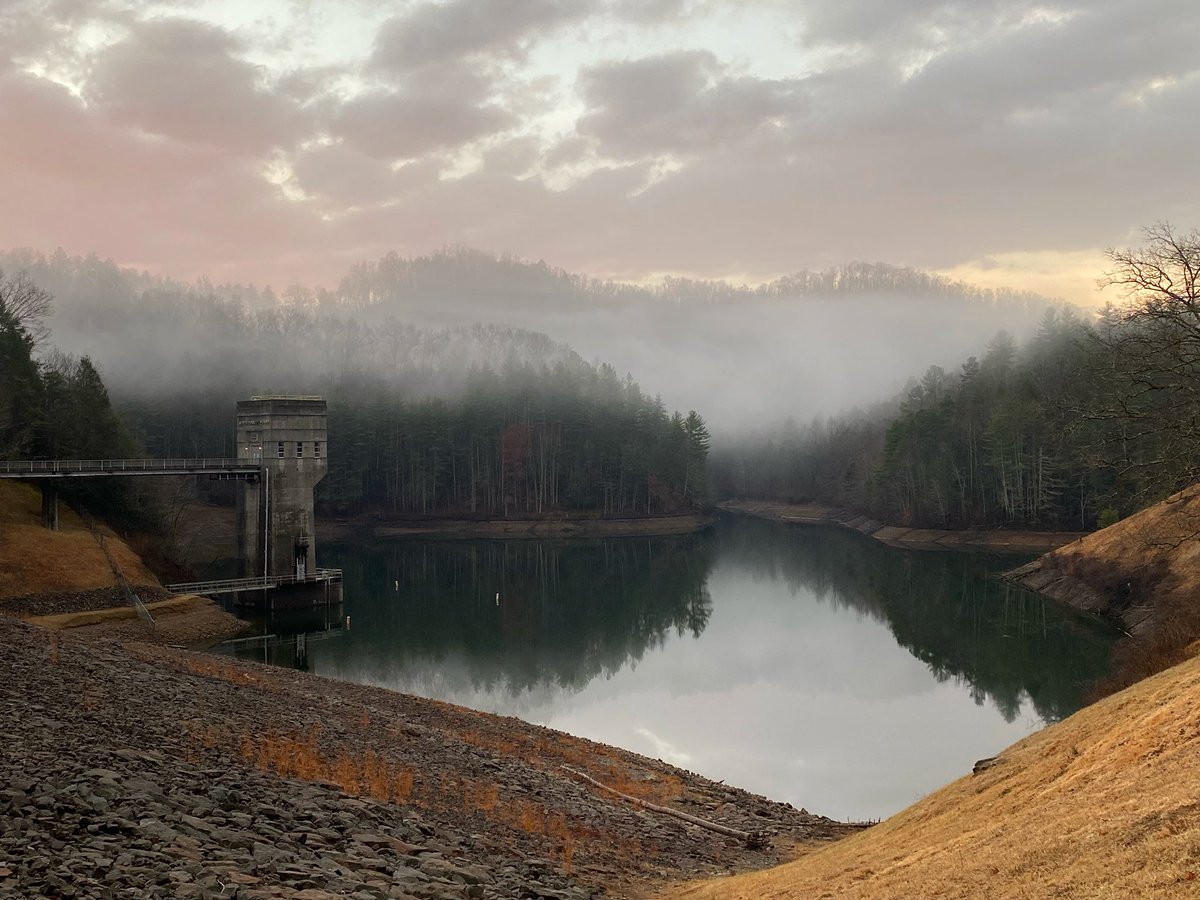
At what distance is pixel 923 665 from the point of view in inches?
1869

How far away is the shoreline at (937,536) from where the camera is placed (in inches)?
3514

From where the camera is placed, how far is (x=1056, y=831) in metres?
10.8

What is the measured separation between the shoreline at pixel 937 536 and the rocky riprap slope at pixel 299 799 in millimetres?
74000

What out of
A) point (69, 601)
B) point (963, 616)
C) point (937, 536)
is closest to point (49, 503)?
point (69, 601)

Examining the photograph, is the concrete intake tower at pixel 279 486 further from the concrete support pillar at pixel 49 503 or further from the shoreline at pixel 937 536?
the shoreline at pixel 937 536

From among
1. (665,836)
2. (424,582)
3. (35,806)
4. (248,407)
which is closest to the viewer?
(35,806)

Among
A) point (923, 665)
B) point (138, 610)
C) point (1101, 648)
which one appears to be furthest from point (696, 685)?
point (138, 610)

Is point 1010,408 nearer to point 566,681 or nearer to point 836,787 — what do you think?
point 566,681

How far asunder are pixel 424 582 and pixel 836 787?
188 ft

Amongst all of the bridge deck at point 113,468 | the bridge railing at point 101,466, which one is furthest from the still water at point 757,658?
the bridge railing at point 101,466

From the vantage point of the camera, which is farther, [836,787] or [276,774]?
[836,787]

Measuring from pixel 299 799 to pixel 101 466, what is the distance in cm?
5398

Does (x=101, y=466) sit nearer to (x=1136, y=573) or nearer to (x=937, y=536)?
(x=1136, y=573)

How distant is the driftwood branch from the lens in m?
19.9
